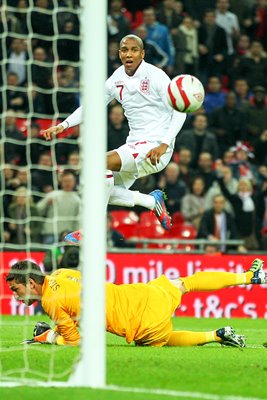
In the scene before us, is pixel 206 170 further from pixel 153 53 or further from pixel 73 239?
pixel 73 239

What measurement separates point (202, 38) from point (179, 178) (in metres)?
4.01

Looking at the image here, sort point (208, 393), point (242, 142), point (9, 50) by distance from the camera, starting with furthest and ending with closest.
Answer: point (242, 142) < point (9, 50) < point (208, 393)

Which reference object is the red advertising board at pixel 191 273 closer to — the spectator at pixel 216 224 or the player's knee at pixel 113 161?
the spectator at pixel 216 224

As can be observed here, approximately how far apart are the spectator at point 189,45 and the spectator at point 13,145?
4.42 metres

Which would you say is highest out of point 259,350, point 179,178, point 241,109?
point 241,109

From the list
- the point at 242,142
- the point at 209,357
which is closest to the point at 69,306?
the point at 209,357

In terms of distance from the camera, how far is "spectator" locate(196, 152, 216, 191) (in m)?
18.0

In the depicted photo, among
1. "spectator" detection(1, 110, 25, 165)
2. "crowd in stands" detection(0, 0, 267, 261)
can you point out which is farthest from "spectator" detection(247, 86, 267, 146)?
"spectator" detection(1, 110, 25, 165)

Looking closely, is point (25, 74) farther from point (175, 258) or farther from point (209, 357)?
point (209, 357)

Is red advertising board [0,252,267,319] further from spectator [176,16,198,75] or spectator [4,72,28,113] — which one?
spectator [176,16,198,75]

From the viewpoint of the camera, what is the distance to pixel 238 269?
15.8m

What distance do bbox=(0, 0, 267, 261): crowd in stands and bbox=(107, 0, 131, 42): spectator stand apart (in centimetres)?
2

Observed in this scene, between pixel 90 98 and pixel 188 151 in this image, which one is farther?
pixel 188 151

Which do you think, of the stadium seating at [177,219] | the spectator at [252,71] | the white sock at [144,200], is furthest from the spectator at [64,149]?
the white sock at [144,200]
